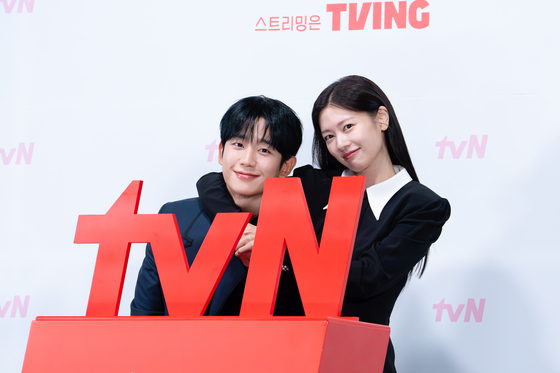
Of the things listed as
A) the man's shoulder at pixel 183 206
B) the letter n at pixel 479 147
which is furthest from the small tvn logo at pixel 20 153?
the letter n at pixel 479 147

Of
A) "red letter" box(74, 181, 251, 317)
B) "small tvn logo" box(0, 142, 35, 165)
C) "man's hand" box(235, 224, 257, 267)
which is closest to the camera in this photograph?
"red letter" box(74, 181, 251, 317)

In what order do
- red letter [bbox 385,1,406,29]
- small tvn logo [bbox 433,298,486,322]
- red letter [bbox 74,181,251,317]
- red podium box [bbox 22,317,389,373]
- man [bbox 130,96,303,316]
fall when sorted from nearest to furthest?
red podium box [bbox 22,317,389,373], red letter [bbox 74,181,251,317], man [bbox 130,96,303,316], small tvn logo [bbox 433,298,486,322], red letter [bbox 385,1,406,29]

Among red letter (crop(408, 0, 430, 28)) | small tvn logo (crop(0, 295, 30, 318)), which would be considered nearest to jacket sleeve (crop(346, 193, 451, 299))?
red letter (crop(408, 0, 430, 28))

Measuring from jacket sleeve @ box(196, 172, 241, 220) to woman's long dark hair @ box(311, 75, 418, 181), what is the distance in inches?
11.5

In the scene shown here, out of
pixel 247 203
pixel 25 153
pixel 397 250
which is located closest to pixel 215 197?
pixel 247 203

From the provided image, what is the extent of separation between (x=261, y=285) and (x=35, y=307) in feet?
4.32

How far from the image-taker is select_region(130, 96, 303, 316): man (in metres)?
1.20

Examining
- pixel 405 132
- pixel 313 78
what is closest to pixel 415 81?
pixel 405 132

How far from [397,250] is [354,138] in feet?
0.96

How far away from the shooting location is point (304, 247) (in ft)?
2.79

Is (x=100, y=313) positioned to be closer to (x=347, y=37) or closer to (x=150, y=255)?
(x=150, y=255)

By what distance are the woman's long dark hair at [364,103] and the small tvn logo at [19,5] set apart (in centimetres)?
128

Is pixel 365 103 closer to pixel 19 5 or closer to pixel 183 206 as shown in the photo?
pixel 183 206

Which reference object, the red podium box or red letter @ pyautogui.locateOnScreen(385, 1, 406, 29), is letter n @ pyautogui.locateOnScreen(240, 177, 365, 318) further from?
red letter @ pyautogui.locateOnScreen(385, 1, 406, 29)
